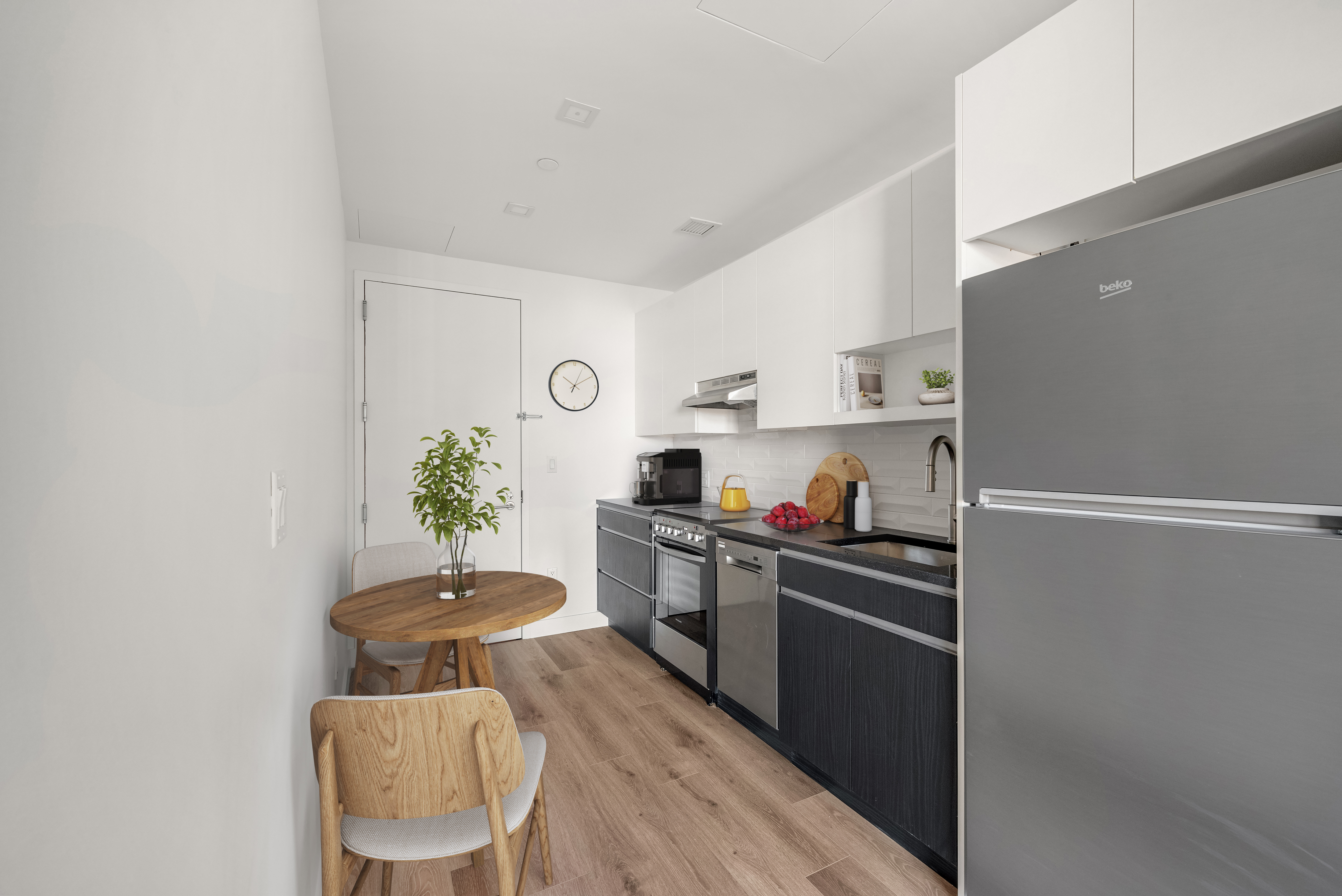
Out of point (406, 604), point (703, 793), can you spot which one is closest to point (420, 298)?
point (406, 604)

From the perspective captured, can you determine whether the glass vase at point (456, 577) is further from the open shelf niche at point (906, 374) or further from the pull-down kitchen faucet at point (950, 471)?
the pull-down kitchen faucet at point (950, 471)

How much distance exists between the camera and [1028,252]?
67.4 inches

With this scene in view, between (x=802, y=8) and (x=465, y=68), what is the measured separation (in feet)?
3.84

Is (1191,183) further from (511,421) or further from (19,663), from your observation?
(511,421)

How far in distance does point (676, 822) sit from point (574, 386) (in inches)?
116

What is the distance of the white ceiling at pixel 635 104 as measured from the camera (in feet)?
5.80

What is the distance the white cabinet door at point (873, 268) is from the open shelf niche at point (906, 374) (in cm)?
6

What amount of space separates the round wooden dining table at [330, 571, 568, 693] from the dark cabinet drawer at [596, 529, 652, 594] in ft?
3.95

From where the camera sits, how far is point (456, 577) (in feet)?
6.79

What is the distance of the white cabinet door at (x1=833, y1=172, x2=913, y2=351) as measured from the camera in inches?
86.3

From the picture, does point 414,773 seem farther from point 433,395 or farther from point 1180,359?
point 433,395

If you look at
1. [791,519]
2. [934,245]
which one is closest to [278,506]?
[791,519]

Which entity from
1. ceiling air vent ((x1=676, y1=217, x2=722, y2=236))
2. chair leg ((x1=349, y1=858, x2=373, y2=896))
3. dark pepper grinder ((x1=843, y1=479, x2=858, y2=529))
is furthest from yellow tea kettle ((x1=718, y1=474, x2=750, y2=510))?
chair leg ((x1=349, y1=858, x2=373, y2=896))

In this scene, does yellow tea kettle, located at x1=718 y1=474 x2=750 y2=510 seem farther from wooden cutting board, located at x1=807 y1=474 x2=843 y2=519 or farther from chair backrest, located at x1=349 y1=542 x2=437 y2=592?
chair backrest, located at x1=349 y1=542 x2=437 y2=592
